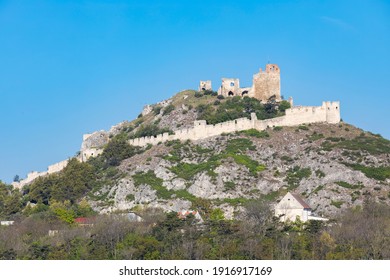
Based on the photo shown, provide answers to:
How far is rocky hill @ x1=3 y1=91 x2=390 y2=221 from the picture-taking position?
86062 mm

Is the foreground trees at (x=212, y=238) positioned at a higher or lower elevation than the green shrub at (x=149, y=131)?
lower

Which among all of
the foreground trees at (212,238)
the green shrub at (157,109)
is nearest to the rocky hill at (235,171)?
the foreground trees at (212,238)

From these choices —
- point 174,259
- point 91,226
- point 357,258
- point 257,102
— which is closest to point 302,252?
point 357,258

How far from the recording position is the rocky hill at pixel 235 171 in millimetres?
86062

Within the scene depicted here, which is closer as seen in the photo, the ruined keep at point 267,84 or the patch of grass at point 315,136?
the patch of grass at point 315,136

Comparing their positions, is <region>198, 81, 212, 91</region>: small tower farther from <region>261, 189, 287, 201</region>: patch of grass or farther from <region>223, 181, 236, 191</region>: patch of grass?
<region>261, 189, 287, 201</region>: patch of grass

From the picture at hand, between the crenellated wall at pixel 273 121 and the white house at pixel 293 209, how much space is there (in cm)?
1887

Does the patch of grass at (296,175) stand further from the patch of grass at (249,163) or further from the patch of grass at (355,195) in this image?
the patch of grass at (355,195)

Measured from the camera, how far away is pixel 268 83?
111188 mm

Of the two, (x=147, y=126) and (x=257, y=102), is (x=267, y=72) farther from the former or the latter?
(x=147, y=126)

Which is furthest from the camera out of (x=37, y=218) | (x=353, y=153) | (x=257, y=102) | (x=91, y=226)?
(x=257, y=102)

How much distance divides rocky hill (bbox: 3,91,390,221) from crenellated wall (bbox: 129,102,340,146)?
2.84ft

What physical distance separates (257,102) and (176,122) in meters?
8.70

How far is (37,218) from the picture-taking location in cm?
8600
